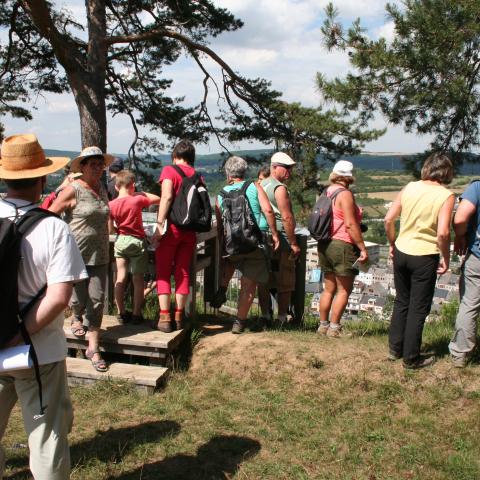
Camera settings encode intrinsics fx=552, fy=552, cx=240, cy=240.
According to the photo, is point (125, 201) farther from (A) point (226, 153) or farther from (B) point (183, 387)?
(A) point (226, 153)

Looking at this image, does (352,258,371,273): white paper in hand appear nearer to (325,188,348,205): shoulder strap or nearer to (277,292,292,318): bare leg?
(325,188,348,205): shoulder strap

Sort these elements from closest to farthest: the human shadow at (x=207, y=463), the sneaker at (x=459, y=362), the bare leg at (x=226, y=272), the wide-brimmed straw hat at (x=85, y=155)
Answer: the human shadow at (x=207, y=463) < the wide-brimmed straw hat at (x=85, y=155) < the sneaker at (x=459, y=362) < the bare leg at (x=226, y=272)

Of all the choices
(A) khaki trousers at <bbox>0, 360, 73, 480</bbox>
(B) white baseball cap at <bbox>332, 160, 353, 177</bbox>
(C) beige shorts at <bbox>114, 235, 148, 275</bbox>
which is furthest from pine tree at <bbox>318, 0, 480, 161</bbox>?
(A) khaki trousers at <bbox>0, 360, 73, 480</bbox>

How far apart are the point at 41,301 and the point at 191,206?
2303 millimetres

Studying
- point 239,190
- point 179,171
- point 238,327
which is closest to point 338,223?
point 239,190

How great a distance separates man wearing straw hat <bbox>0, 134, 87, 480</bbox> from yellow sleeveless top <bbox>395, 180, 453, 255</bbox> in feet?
8.43

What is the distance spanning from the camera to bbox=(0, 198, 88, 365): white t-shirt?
2.28 m

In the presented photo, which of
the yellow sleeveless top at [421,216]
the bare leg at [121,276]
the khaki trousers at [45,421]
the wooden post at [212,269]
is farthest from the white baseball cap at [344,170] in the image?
Answer: the khaki trousers at [45,421]

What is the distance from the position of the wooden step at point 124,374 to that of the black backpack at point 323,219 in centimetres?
176

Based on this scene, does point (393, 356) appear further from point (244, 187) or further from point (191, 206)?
point (191, 206)

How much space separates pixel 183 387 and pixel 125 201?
1630mm

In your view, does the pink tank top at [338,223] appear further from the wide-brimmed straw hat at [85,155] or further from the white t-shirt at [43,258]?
the white t-shirt at [43,258]

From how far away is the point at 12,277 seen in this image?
→ 2238 millimetres

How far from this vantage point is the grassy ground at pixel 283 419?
3.25m
